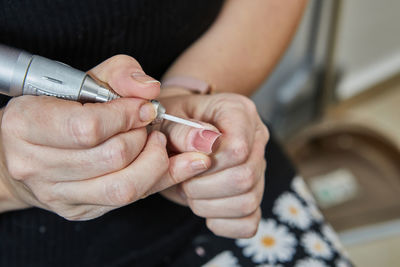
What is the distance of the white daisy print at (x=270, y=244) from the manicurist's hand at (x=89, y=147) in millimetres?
208

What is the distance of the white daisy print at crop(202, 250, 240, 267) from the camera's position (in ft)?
1.78

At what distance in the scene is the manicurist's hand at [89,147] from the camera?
13.0 inches

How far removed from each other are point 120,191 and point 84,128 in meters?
0.07

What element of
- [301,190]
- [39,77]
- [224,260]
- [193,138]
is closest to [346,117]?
[301,190]

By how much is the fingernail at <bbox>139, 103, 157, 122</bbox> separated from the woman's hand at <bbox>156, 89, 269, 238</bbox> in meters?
0.06

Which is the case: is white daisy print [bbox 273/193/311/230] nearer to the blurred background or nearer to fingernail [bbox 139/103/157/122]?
fingernail [bbox 139/103/157/122]

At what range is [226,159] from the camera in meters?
0.43

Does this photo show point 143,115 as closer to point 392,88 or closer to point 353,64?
point 353,64

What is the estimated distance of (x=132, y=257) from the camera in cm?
55

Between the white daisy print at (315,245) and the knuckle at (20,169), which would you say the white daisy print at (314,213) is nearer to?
the white daisy print at (315,245)

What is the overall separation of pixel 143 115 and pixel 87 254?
26 centimetres

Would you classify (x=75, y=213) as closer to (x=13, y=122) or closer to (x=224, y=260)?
(x=13, y=122)

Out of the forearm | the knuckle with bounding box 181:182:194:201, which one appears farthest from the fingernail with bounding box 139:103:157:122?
the forearm

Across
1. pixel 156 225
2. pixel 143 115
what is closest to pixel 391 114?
pixel 156 225
